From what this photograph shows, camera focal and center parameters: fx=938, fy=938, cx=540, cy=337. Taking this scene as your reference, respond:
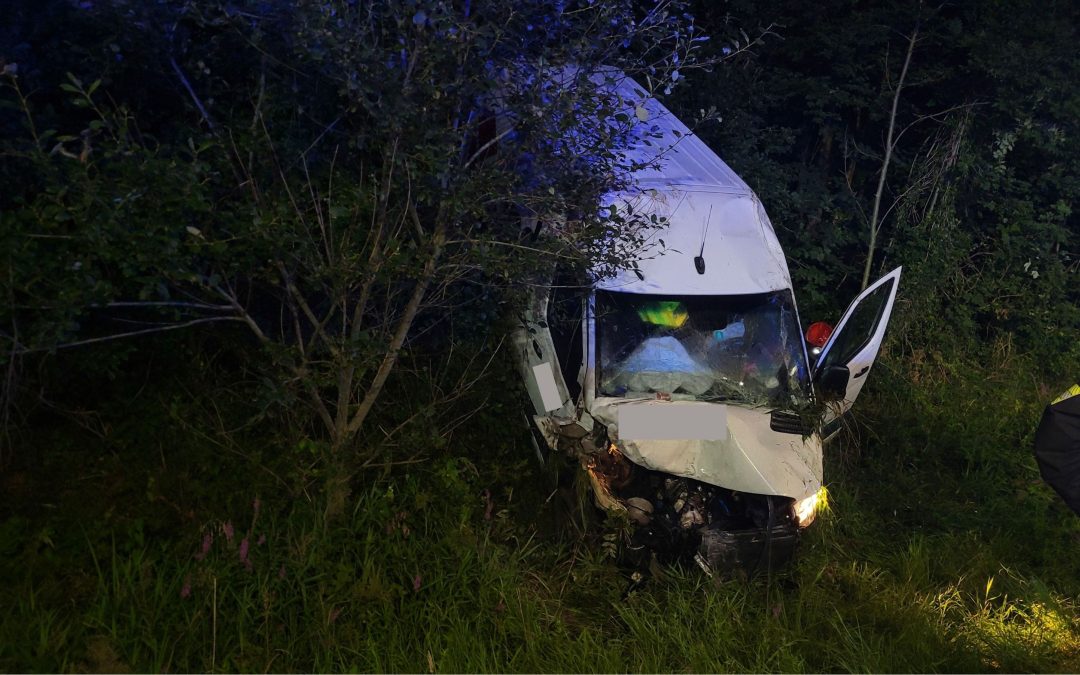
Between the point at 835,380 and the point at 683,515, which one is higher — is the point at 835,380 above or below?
above

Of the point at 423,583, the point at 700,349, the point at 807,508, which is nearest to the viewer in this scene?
the point at 423,583

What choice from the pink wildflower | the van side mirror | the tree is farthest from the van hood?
the pink wildflower

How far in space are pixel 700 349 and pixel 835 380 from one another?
829 mm

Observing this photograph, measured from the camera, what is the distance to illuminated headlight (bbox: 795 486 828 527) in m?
5.34

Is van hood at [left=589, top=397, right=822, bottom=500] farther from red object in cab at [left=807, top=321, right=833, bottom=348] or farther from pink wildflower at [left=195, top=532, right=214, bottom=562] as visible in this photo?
pink wildflower at [left=195, top=532, right=214, bottom=562]

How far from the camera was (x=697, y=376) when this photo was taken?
5570 mm

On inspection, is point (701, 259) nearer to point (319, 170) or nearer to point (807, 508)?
point (807, 508)

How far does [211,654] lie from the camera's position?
4.18 m

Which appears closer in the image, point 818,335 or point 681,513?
point 681,513

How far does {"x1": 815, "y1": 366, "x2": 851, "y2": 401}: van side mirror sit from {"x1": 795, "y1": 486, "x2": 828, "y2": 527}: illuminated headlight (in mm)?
576

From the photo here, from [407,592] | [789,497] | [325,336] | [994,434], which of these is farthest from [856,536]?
[325,336]

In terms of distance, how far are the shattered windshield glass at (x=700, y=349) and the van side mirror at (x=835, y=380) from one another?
23 centimetres

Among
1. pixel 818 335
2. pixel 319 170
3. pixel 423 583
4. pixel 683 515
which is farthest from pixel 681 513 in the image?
pixel 319 170

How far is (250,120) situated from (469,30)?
4.23ft
